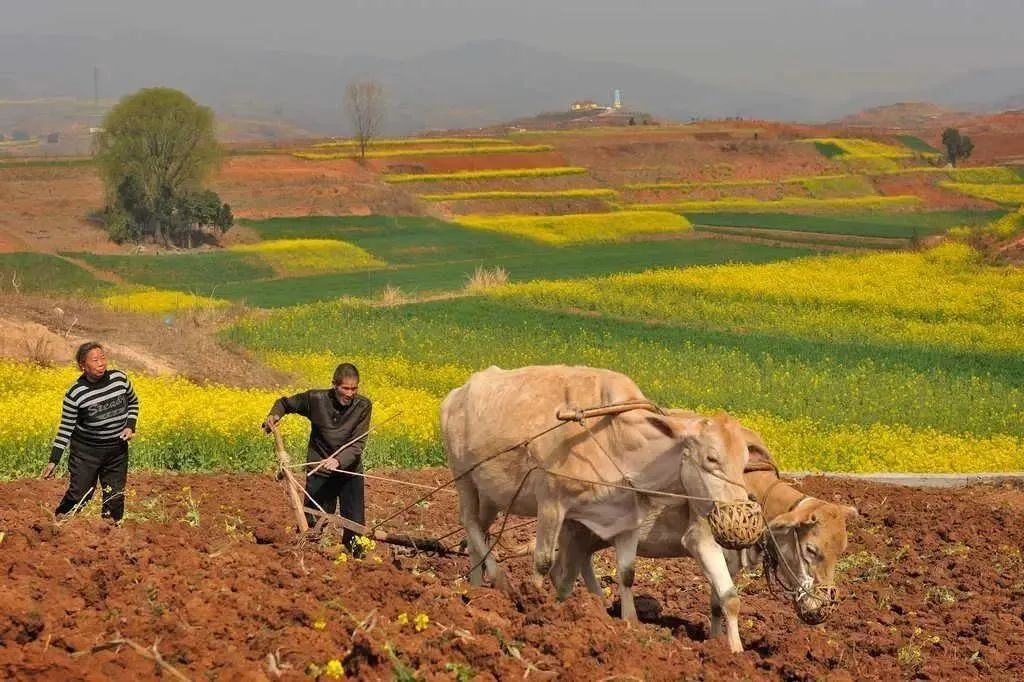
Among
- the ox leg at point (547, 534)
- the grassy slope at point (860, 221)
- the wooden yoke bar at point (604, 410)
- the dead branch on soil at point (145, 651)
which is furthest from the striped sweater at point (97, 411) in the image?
the grassy slope at point (860, 221)

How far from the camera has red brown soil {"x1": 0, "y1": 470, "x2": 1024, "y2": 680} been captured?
6414mm

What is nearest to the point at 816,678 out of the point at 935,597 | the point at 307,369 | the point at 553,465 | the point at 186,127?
the point at 553,465

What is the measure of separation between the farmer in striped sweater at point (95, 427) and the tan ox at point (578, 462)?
264cm

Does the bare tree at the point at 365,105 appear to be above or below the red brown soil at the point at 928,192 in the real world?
above

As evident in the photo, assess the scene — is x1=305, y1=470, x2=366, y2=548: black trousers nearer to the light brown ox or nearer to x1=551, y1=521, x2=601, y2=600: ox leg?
x1=551, y1=521, x2=601, y2=600: ox leg

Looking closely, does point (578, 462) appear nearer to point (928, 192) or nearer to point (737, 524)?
point (737, 524)

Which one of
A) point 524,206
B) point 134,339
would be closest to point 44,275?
point 134,339

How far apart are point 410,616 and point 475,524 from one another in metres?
3.25

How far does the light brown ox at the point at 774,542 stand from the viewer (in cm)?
886

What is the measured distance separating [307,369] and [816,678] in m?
20.6

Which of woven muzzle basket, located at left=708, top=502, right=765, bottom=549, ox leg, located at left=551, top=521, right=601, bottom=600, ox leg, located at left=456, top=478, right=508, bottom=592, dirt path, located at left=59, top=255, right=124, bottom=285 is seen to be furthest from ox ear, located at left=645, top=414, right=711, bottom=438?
dirt path, located at left=59, top=255, right=124, bottom=285

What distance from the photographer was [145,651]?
6.16m

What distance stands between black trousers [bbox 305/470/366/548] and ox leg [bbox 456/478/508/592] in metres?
0.83

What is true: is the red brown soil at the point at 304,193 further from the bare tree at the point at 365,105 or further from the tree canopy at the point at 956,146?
the tree canopy at the point at 956,146
